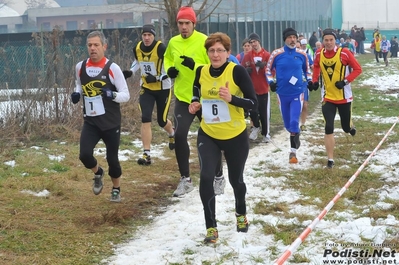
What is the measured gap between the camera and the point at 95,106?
7.23 metres

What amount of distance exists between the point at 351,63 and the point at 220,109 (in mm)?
3962

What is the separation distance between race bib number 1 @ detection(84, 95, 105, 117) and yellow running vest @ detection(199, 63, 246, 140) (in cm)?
157

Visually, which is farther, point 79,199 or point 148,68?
point 148,68

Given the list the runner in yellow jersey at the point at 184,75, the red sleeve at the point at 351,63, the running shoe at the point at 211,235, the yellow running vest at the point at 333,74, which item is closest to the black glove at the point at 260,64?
the yellow running vest at the point at 333,74

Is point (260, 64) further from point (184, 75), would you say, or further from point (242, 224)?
point (242, 224)

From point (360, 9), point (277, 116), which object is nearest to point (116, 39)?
point (277, 116)

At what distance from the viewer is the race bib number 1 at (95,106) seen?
722 centimetres

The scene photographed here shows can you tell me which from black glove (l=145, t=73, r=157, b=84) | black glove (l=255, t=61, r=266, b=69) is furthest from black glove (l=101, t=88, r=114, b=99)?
black glove (l=255, t=61, r=266, b=69)

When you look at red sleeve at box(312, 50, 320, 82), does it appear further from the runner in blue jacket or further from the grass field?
the grass field

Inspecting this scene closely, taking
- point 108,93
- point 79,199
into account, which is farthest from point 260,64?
point 108,93

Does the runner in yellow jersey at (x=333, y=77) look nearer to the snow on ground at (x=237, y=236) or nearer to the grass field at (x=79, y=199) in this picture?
the grass field at (x=79, y=199)

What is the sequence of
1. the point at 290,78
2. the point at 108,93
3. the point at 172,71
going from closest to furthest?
the point at 108,93, the point at 172,71, the point at 290,78

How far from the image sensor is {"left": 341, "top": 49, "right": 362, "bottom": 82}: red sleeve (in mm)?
9332

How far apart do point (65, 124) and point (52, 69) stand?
3.38 feet
